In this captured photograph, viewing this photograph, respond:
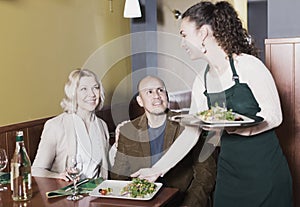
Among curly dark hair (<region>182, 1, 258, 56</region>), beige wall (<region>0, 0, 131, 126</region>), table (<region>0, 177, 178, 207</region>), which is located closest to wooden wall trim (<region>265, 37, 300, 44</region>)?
curly dark hair (<region>182, 1, 258, 56</region>)

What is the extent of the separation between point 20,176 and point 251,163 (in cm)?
94

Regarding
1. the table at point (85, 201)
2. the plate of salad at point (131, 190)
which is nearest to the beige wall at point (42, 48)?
the table at point (85, 201)

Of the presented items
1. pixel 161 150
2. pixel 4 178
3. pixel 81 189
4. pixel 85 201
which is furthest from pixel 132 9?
pixel 85 201

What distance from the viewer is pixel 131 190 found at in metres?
1.64

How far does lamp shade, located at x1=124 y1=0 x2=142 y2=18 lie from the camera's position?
3.75m

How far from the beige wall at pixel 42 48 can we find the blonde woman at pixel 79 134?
0.39m

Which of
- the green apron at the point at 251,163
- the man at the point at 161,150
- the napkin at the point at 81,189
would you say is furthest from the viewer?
the man at the point at 161,150

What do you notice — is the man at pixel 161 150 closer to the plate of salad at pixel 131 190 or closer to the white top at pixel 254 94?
the white top at pixel 254 94

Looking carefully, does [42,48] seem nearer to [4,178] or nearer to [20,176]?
[4,178]

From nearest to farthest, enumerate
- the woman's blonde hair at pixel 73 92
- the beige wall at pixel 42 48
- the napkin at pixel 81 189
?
the napkin at pixel 81 189 < the woman's blonde hair at pixel 73 92 < the beige wall at pixel 42 48

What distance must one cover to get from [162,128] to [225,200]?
44cm

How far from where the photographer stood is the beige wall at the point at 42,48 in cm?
256

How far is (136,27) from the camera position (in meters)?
4.12

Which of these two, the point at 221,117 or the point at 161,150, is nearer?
the point at 221,117
